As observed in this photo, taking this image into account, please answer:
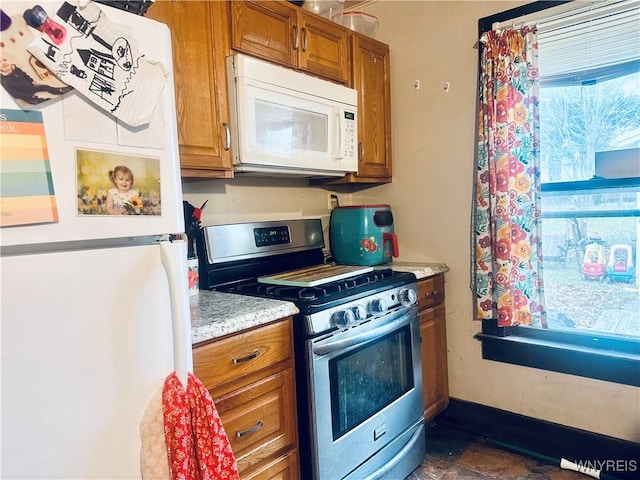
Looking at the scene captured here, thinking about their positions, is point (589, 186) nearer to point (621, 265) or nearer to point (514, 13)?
point (621, 265)

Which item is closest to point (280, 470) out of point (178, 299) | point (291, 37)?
point (178, 299)

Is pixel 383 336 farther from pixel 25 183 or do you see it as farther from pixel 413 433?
pixel 25 183

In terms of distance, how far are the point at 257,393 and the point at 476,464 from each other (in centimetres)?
124

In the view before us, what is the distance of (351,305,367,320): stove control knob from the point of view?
159 centimetres

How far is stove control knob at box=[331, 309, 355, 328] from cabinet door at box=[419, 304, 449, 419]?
0.74 meters

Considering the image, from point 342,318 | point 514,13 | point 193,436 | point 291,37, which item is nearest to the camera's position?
point 193,436

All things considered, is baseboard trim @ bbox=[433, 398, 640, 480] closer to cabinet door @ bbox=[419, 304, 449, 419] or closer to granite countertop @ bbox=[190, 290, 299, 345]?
cabinet door @ bbox=[419, 304, 449, 419]

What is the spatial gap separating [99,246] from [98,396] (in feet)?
0.93

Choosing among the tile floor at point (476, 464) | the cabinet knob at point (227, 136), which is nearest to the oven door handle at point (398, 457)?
the tile floor at point (476, 464)

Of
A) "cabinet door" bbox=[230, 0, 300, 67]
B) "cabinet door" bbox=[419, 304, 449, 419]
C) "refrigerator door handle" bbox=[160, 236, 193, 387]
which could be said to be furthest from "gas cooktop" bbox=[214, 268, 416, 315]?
"cabinet door" bbox=[230, 0, 300, 67]

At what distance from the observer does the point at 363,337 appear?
1.64 metres

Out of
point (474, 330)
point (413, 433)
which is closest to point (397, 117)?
point (474, 330)

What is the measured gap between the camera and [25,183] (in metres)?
0.70

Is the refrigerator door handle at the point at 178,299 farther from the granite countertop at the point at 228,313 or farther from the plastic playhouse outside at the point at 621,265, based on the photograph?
the plastic playhouse outside at the point at 621,265
